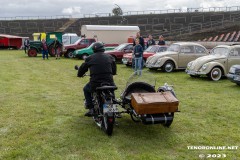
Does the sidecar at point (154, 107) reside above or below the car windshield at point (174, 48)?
below

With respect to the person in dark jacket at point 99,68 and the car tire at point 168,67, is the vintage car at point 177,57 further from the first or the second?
the person in dark jacket at point 99,68

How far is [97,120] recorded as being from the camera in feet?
20.4

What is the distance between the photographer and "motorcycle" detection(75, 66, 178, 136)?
17.5ft

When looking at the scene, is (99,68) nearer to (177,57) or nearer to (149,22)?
(177,57)

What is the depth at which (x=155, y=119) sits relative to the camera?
5266mm

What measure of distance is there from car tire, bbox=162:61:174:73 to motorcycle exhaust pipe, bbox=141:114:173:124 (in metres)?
10.1

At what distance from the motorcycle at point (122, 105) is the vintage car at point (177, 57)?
28.8 ft

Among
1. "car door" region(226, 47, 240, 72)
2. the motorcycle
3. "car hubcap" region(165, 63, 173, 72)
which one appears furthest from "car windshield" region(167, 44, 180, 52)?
the motorcycle

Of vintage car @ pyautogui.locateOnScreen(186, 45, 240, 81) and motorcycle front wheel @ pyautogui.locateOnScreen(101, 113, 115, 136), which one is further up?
vintage car @ pyautogui.locateOnScreen(186, 45, 240, 81)

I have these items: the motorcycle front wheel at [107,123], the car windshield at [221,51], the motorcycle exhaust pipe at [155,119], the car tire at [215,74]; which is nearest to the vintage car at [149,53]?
the car windshield at [221,51]

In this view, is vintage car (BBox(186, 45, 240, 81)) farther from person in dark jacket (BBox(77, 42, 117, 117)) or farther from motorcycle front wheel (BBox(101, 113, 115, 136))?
motorcycle front wheel (BBox(101, 113, 115, 136))

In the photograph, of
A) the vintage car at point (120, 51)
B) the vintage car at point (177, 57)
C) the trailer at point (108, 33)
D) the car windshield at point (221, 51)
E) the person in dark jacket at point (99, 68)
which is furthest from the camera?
the trailer at point (108, 33)

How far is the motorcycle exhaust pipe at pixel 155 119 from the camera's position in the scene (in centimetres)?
523

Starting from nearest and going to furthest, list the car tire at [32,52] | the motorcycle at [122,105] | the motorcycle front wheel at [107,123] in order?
the motorcycle at [122,105] → the motorcycle front wheel at [107,123] → the car tire at [32,52]
